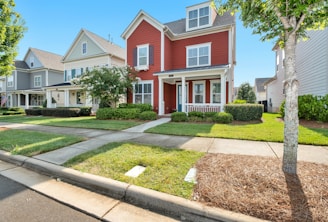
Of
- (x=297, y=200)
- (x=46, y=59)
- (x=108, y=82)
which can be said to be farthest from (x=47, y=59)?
(x=297, y=200)

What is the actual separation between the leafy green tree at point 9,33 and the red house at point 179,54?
26.6ft

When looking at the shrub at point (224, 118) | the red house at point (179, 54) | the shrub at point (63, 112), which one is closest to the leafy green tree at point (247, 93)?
the red house at point (179, 54)

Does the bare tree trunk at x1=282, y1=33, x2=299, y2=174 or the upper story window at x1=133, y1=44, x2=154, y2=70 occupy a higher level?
the upper story window at x1=133, y1=44, x2=154, y2=70

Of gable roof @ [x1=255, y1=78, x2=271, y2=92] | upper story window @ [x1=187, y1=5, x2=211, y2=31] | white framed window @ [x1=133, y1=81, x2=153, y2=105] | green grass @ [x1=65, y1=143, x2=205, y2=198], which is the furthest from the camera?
gable roof @ [x1=255, y1=78, x2=271, y2=92]

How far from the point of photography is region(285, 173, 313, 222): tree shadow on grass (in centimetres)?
223

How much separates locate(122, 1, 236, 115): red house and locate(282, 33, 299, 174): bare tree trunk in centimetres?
1010

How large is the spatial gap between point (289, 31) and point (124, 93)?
12735mm

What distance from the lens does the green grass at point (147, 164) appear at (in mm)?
3109

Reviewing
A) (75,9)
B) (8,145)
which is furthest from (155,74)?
(8,145)

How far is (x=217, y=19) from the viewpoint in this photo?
15.4 meters

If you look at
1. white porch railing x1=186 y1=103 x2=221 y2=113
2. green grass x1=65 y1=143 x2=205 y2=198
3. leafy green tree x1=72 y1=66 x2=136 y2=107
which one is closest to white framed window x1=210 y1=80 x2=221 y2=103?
white porch railing x1=186 y1=103 x2=221 y2=113

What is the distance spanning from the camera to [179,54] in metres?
15.7

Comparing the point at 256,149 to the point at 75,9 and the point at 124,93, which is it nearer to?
the point at 124,93

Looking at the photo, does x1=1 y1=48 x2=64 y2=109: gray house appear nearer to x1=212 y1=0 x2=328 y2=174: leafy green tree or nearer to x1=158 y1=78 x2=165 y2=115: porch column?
x1=158 y1=78 x2=165 y2=115: porch column
